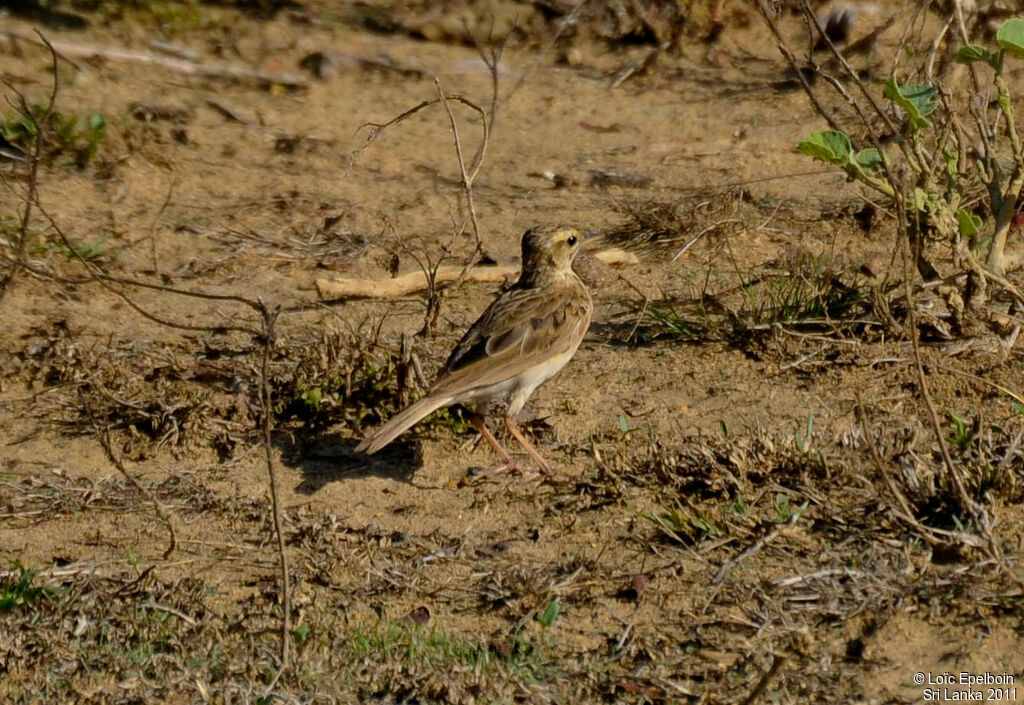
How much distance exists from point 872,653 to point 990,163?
2758 mm

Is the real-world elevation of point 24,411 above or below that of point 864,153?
below

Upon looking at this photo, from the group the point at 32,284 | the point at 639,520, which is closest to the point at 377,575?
the point at 639,520

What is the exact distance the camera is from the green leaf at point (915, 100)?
6.04m

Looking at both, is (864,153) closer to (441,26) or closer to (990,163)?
(990,163)

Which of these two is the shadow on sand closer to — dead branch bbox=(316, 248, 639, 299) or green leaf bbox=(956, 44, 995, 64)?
dead branch bbox=(316, 248, 639, 299)

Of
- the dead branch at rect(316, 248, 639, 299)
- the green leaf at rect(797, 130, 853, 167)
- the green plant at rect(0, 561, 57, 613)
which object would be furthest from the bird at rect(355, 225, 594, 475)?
the green leaf at rect(797, 130, 853, 167)

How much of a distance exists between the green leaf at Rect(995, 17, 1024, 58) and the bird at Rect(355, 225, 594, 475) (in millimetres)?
2279

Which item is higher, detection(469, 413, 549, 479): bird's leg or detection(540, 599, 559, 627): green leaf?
detection(540, 599, 559, 627): green leaf

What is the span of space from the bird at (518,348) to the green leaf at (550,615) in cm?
108

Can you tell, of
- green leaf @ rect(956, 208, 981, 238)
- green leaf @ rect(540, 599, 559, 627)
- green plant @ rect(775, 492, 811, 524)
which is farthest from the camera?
green leaf @ rect(956, 208, 981, 238)

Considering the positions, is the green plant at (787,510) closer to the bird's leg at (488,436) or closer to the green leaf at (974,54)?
the bird's leg at (488,436)

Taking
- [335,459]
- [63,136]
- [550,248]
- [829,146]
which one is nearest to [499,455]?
[335,459]

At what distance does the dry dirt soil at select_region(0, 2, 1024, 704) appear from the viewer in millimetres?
5266

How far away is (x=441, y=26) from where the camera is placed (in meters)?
11.4
